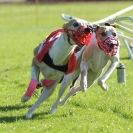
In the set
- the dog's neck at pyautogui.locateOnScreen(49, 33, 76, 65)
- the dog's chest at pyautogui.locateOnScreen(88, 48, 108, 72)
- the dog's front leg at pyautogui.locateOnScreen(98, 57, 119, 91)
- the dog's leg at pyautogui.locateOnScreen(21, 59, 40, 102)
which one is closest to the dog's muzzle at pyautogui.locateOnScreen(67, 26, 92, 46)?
the dog's neck at pyautogui.locateOnScreen(49, 33, 76, 65)

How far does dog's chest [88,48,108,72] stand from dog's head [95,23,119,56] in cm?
16

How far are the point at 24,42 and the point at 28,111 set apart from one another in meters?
14.9

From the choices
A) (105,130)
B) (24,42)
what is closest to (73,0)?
(24,42)

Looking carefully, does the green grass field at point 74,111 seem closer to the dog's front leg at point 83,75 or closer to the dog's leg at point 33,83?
the dog's leg at point 33,83

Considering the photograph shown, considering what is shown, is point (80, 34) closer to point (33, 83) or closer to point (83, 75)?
point (83, 75)

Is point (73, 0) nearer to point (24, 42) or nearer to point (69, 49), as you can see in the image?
point (24, 42)

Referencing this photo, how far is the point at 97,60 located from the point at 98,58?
0.11ft

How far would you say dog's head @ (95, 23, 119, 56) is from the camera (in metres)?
8.20

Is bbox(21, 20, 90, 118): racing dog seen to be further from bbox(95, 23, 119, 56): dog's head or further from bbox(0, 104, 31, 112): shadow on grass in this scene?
bbox(0, 104, 31, 112): shadow on grass

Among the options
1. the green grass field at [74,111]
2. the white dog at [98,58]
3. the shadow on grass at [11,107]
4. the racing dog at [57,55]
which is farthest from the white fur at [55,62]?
the shadow on grass at [11,107]

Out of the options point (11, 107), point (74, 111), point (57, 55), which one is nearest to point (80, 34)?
point (57, 55)

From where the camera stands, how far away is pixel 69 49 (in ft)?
28.0

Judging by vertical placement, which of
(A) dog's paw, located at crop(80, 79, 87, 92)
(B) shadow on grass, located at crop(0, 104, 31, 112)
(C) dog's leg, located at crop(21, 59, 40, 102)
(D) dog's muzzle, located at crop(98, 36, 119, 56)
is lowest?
(B) shadow on grass, located at crop(0, 104, 31, 112)

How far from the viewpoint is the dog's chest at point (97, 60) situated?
849cm
